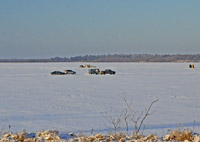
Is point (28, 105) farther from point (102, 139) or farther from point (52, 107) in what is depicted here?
point (102, 139)

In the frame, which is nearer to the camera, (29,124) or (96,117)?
(29,124)

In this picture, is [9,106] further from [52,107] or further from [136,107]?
[136,107]

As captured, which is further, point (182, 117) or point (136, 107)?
point (136, 107)

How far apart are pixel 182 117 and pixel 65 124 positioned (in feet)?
12.1

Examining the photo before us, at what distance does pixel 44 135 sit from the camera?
5.96 m

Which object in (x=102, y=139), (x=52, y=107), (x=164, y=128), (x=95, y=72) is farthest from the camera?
(x=95, y=72)

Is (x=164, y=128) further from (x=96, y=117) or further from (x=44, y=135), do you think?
(x=44, y=135)

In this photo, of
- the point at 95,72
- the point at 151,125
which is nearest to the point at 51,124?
the point at 151,125

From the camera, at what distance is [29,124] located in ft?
31.0

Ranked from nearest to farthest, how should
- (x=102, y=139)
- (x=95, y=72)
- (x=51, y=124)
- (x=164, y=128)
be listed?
(x=102, y=139) → (x=164, y=128) → (x=51, y=124) → (x=95, y=72)

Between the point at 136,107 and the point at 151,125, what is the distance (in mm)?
3518

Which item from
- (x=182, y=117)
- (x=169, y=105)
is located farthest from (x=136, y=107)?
(x=182, y=117)

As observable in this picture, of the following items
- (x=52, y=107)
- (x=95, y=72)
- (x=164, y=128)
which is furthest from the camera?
(x=95, y=72)

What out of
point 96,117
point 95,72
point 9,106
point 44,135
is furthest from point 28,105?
point 95,72
